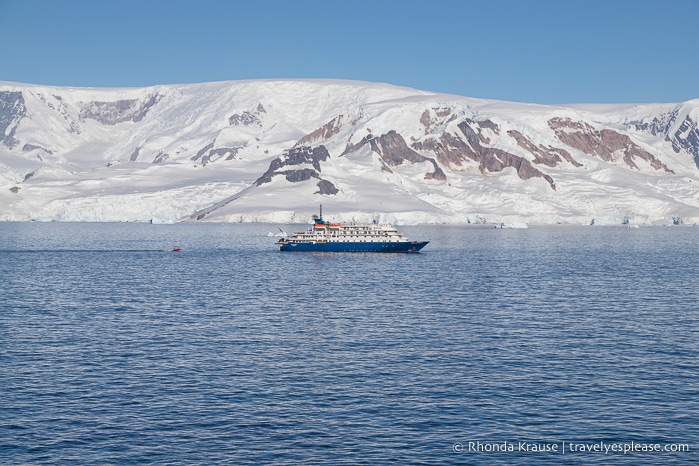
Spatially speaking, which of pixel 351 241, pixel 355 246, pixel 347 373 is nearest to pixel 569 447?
pixel 347 373

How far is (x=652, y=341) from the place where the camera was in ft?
214

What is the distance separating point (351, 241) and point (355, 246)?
4.53ft

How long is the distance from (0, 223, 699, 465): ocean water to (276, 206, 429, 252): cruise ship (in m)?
73.2

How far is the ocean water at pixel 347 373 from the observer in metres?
40.3

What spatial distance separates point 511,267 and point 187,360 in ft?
285

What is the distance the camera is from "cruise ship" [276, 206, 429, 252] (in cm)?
18212

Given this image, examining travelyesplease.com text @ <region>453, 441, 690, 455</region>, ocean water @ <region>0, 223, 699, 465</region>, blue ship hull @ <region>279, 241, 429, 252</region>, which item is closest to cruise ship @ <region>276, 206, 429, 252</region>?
blue ship hull @ <region>279, 241, 429, 252</region>

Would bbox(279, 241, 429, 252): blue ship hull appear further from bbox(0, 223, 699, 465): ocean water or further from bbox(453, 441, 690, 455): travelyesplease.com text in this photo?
bbox(453, 441, 690, 455): travelyesplease.com text

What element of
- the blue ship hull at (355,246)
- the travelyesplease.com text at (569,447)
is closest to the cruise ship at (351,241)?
the blue ship hull at (355,246)

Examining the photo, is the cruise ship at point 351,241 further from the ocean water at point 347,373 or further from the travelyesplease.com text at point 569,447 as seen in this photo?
the travelyesplease.com text at point 569,447

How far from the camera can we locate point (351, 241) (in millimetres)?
184375

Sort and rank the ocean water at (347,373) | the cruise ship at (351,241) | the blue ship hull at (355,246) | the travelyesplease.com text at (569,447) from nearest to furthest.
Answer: the travelyesplease.com text at (569,447) → the ocean water at (347,373) → the blue ship hull at (355,246) → the cruise ship at (351,241)

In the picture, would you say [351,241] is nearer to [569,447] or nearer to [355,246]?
[355,246]

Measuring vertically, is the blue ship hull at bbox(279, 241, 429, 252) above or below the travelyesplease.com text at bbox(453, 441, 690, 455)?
above
